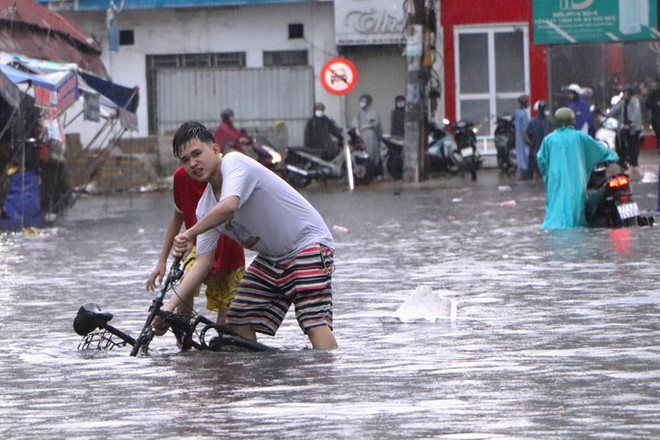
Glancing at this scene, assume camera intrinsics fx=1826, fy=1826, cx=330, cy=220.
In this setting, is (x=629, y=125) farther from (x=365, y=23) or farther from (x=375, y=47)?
(x=375, y=47)

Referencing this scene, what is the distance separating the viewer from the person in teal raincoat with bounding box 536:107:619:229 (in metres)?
19.5

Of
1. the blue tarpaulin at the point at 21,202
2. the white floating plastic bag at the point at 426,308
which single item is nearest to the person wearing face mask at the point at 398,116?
the blue tarpaulin at the point at 21,202

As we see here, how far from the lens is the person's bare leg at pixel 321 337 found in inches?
365

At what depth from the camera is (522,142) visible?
34906 mm

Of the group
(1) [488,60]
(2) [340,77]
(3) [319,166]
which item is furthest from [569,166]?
(1) [488,60]

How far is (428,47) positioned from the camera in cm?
3603

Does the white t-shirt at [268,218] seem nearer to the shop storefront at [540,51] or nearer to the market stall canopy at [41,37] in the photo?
the market stall canopy at [41,37]

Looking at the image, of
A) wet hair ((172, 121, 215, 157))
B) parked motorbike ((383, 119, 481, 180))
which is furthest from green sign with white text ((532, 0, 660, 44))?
wet hair ((172, 121, 215, 157))

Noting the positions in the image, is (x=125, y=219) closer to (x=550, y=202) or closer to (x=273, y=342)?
(x=550, y=202)

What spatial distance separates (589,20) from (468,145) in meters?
5.46

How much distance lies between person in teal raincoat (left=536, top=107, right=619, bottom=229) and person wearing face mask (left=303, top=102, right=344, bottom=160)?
17599mm

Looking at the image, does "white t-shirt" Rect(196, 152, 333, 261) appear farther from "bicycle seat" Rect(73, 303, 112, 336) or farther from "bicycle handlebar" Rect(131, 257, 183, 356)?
"bicycle seat" Rect(73, 303, 112, 336)

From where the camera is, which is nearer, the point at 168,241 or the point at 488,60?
the point at 168,241

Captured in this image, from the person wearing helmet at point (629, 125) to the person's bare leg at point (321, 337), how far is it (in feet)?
86.4
